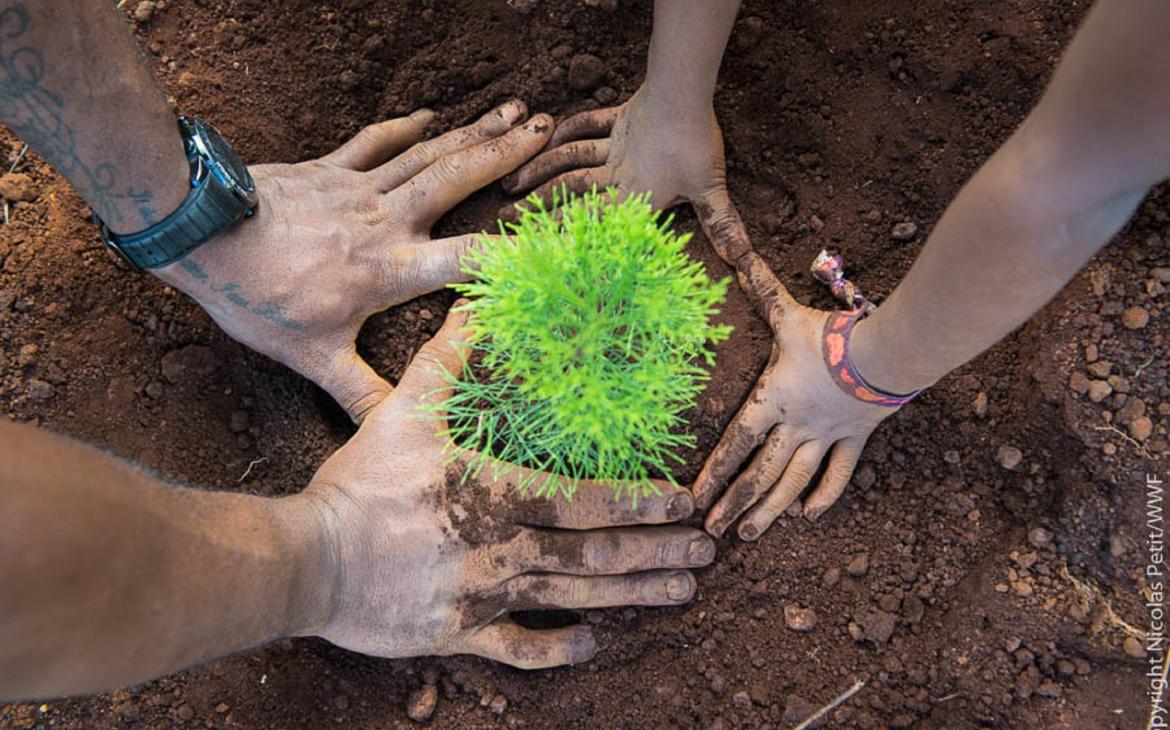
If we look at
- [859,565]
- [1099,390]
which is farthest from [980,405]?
[859,565]

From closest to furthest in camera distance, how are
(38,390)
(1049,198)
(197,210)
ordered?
(1049,198)
(197,210)
(38,390)

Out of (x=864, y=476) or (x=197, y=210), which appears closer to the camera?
(x=197, y=210)

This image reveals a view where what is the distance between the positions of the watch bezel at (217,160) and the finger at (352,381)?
39 cm

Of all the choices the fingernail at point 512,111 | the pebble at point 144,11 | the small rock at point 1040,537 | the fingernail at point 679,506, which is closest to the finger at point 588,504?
the fingernail at point 679,506

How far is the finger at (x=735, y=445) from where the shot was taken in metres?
1.67

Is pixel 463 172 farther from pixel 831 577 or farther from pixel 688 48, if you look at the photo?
pixel 831 577

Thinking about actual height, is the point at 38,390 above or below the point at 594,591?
above

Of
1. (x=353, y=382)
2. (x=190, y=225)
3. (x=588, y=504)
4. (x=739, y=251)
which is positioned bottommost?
(x=588, y=504)

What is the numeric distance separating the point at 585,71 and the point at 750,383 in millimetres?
910

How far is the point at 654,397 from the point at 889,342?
49cm

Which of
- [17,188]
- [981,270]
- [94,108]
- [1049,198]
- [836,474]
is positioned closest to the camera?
[1049,198]

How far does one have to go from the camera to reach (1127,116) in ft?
3.11

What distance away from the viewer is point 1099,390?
1.67 meters

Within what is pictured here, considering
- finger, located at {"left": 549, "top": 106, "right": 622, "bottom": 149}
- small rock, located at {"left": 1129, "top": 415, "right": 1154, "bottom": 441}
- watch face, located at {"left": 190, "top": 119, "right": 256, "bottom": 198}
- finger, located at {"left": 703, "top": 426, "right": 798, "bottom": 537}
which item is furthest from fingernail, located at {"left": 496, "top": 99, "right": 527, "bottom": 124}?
small rock, located at {"left": 1129, "top": 415, "right": 1154, "bottom": 441}
